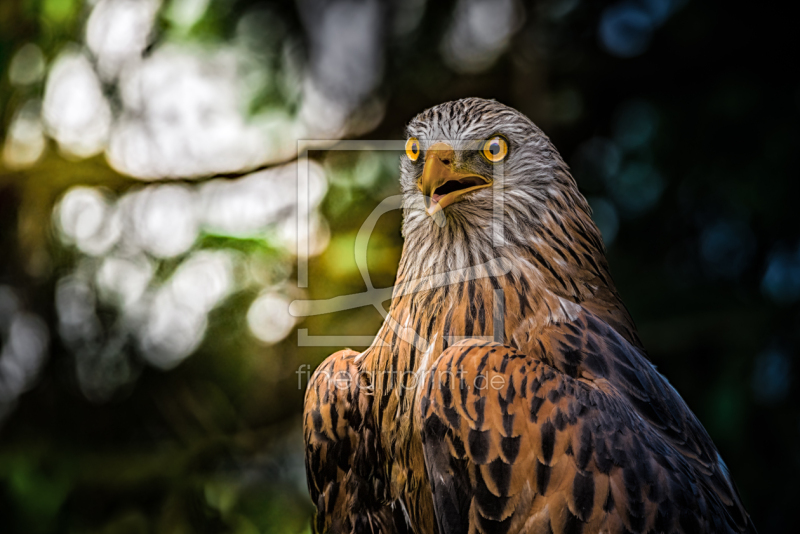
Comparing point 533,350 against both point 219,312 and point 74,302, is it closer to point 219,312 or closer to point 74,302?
point 219,312

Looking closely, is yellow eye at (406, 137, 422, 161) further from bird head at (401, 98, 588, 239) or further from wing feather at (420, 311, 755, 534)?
wing feather at (420, 311, 755, 534)

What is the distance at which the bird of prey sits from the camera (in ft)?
4.66

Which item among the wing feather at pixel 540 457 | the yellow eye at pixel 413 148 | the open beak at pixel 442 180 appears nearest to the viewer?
the wing feather at pixel 540 457

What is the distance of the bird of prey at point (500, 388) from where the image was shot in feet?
4.66

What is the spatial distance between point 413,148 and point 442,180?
0.29m

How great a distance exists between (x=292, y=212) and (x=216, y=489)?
1.47 m

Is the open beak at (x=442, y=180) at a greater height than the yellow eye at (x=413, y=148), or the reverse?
the yellow eye at (x=413, y=148)

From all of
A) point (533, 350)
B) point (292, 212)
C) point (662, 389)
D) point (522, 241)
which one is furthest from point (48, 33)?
point (662, 389)

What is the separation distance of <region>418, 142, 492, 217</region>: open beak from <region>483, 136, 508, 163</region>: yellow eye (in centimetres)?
8

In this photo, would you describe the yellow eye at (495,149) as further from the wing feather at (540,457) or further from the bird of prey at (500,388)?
the wing feather at (540,457)

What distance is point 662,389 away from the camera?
6.04 ft

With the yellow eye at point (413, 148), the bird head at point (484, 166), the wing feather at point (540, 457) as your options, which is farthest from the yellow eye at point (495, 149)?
the wing feather at point (540, 457)

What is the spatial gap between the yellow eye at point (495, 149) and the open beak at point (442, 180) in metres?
0.08

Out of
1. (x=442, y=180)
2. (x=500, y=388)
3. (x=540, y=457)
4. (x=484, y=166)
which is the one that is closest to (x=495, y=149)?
(x=484, y=166)
